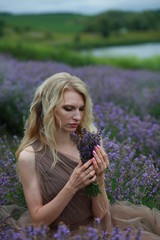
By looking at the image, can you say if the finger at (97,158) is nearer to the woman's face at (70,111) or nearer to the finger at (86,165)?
the finger at (86,165)

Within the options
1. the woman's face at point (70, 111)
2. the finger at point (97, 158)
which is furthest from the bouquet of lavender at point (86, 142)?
the woman's face at point (70, 111)

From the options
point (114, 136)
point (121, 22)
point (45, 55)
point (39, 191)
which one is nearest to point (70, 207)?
point (39, 191)

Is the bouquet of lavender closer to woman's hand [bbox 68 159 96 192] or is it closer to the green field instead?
woman's hand [bbox 68 159 96 192]

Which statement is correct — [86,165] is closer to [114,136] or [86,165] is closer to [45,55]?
[114,136]

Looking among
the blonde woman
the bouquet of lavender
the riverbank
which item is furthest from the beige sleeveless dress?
the riverbank

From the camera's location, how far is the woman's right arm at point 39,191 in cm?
188

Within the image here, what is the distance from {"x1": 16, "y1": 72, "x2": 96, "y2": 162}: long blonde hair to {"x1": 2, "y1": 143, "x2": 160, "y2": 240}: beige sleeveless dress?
6 centimetres

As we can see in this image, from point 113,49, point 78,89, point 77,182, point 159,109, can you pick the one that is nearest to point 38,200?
point 77,182

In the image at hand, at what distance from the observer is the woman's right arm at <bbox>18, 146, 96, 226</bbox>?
6.17 feet

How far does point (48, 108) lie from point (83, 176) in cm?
40

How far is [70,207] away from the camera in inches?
83.4

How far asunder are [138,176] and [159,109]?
274 cm

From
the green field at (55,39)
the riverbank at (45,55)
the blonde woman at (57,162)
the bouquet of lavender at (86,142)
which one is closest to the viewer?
the bouquet of lavender at (86,142)

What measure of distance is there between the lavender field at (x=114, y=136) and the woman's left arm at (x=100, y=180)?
28 cm
